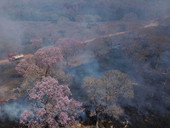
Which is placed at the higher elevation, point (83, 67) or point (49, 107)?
point (49, 107)

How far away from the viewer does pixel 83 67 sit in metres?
52.4

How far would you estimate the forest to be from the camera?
88.0 feet

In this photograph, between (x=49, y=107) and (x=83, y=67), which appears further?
(x=83, y=67)

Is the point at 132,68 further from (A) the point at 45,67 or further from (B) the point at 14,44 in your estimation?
(B) the point at 14,44

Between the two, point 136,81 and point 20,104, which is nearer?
point 20,104

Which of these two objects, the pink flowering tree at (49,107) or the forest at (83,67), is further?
the forest at (83,67)

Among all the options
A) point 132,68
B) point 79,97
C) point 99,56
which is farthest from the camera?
point 99,56

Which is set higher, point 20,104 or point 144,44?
point 144,44

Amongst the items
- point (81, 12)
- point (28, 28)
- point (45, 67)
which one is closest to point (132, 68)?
point (45, 67)

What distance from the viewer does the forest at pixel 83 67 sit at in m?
26.8

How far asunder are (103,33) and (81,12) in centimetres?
3710

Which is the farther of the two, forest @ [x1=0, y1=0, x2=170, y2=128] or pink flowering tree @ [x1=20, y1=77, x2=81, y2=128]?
forest @ [x1=0, y1=0, x2=170, y2=128]

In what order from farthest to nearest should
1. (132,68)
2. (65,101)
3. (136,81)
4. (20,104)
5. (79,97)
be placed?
(132,68)
(136,81)
(79,97)
(20,104)
(65,101)

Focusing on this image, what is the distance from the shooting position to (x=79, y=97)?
126ft
